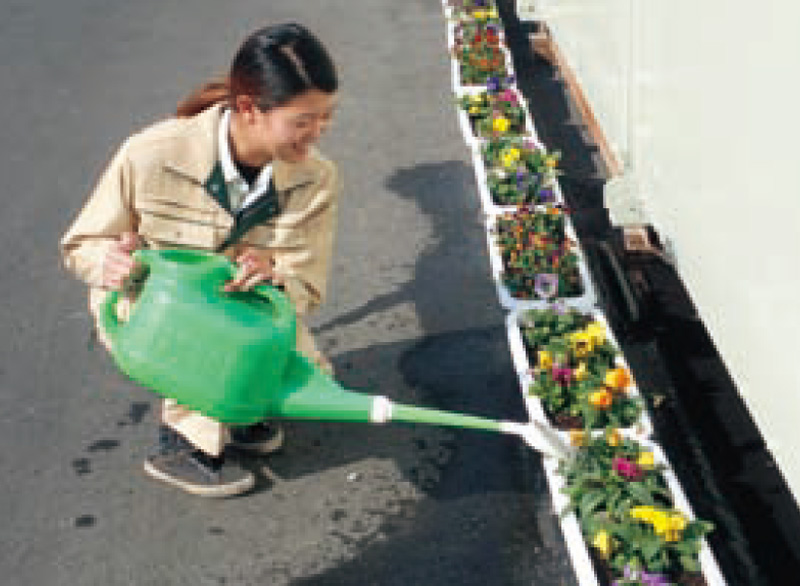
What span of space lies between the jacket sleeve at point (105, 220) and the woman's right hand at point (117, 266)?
0.16m

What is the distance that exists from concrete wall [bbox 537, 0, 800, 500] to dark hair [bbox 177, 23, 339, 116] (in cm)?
96

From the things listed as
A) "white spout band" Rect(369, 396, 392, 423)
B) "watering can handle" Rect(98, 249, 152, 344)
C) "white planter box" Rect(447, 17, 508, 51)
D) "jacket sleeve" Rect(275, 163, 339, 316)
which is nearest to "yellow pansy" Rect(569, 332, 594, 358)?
"jacket sleeve" Rect(275, 163, 339, 316)

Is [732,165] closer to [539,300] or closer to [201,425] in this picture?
[539,300]

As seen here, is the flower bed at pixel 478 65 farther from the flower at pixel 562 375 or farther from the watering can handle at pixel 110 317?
the watering can handle at pixel 110 317

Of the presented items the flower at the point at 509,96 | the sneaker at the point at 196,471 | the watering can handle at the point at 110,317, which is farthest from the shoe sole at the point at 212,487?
the flower at the point at 509,96

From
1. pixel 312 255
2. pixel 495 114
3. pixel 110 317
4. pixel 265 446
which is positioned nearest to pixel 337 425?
pixel 265 446

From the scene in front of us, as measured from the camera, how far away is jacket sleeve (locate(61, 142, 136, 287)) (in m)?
2.95

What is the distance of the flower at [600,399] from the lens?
3.18m

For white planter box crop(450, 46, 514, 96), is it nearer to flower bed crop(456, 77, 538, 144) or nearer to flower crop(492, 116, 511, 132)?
flower bed crop(456, 77, 538, 144)

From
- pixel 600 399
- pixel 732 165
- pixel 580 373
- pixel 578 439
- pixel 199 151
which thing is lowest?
pixel 578 439

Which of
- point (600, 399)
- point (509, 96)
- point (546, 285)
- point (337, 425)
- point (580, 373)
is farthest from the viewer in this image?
point (509, 96)

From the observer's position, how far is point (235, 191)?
3.03m

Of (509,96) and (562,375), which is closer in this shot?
(562,375)

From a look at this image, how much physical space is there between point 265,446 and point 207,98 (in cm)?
109
